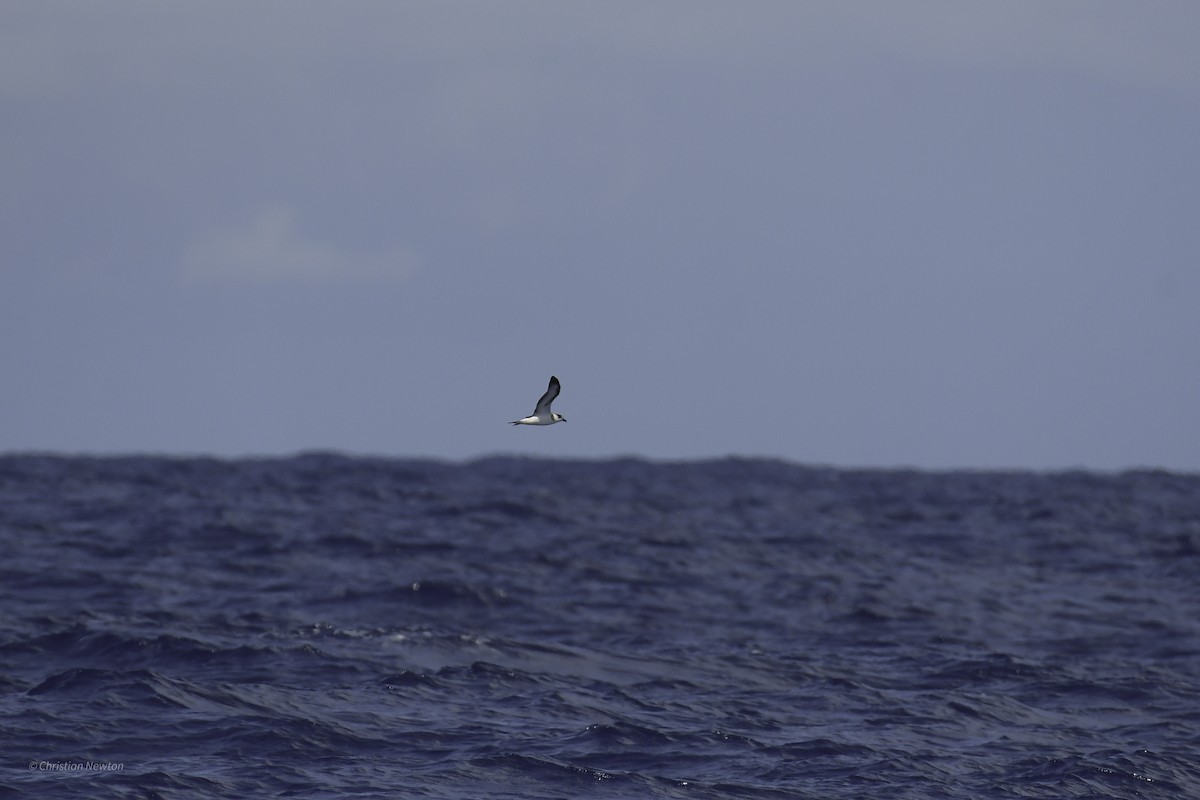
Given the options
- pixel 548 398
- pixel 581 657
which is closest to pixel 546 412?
pixel 548 398

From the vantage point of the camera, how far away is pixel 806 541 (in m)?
42.2

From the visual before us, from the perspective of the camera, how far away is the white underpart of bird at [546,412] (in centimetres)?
1823

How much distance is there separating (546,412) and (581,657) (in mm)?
6666

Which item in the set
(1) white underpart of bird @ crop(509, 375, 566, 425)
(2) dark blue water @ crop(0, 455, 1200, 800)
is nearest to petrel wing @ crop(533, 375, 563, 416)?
(1) white underpart of bird @ crop(509, 375, 566, 425)

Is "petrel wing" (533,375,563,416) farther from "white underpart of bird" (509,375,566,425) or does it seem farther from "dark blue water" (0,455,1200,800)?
"dark blue water" (0,455,1200,800)

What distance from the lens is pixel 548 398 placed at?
1847 centimetres

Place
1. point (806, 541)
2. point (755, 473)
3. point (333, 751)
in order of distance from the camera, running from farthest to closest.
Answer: point (755, 473) < point (806, 541) < point (333, 751)

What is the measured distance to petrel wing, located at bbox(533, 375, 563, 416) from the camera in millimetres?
18281


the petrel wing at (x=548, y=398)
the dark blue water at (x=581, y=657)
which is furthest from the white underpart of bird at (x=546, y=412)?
the dark blue water at (x=581, y=657)

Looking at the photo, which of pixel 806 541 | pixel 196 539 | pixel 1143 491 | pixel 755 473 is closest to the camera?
pixel 196 539

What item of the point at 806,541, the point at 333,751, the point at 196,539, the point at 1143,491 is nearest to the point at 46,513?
the point at 196,539

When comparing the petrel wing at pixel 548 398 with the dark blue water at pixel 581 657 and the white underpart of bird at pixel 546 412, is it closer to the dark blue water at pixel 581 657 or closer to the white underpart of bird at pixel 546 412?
the white underpart of bird at pixel 546 412

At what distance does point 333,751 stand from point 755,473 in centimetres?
7698

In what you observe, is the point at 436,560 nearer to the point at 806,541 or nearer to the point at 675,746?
the point at 806,541
